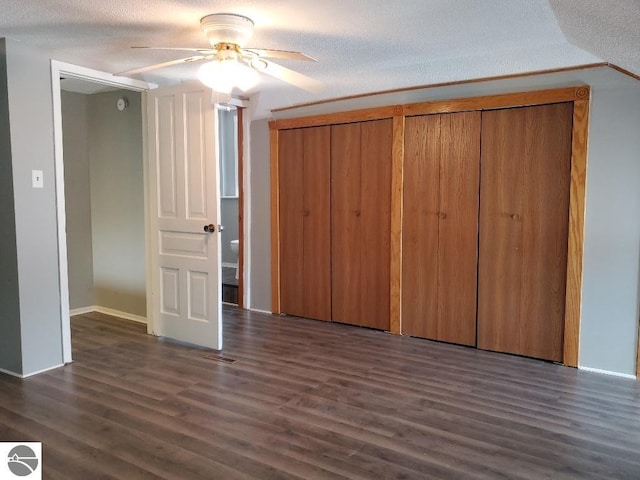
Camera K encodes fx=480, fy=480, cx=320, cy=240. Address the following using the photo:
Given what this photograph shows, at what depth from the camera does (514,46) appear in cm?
319

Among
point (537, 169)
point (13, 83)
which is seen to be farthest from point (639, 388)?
point (13, 83)

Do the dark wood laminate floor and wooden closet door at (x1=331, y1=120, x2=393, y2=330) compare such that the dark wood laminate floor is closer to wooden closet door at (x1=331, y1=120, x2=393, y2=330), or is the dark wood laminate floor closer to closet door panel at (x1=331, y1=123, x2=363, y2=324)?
wooden closet door at (x1=331, y1=120, x2=393, y2=330)

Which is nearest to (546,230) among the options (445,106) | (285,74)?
(445,106)

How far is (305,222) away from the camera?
15.6ft

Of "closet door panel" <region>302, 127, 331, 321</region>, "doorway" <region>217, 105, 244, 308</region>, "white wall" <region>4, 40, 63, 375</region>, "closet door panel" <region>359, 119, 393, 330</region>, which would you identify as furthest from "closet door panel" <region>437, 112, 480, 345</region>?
"doorway" <region>217, 105, 244, 308</region>

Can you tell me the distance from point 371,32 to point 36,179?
2408 mm

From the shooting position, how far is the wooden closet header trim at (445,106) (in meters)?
3.37

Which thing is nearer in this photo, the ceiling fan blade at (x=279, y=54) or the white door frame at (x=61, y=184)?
the ceiling fan blade at (x=279, y=54)

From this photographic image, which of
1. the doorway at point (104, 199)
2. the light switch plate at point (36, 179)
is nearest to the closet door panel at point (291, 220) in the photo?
the doorway at point (104, 199)

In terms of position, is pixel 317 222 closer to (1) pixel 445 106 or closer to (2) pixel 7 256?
(1) pixel 445 106

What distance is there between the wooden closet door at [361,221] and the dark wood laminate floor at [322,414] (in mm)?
603

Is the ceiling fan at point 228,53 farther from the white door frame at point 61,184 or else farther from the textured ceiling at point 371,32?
the white door frame at point 61,184

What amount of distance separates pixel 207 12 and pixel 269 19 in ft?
1.11

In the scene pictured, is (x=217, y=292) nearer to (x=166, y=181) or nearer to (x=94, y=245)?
(x=166, y=181)
